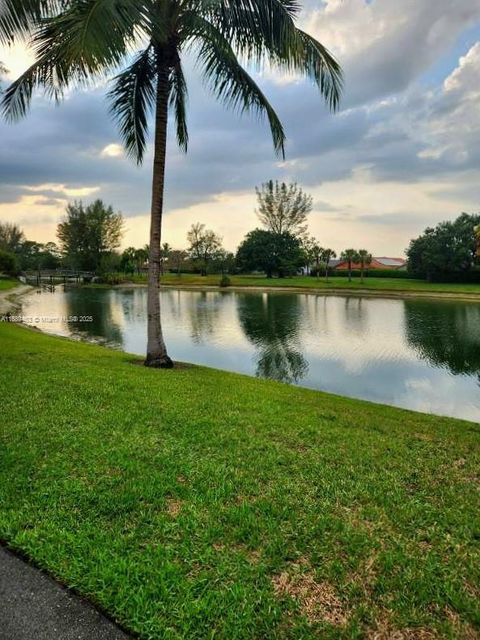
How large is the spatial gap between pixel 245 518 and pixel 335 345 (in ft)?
41.9

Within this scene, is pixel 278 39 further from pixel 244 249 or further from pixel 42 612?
pixel 244 249

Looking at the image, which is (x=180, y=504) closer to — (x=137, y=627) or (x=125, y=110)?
(x=137, y=627)

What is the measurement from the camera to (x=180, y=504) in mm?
2893

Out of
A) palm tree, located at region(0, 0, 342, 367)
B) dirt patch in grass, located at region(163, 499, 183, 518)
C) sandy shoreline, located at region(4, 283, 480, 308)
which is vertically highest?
palm tree, located at region(0, 0, 342, 367)

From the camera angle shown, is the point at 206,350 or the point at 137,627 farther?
the point at 206,350

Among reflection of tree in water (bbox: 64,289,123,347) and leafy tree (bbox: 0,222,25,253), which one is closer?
reflection of tree in water (bbox: 64,289,123,347)

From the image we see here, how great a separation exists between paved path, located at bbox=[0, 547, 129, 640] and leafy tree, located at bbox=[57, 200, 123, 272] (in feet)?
219

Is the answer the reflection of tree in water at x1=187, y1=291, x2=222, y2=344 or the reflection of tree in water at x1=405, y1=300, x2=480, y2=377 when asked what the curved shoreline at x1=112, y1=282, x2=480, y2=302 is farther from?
the reflection of tree in water at x1=187, y1=291, x2=222, y2=344

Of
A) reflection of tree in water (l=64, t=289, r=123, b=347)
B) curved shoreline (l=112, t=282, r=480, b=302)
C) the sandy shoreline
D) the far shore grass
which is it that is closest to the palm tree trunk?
reflection of tree in water (l=64, t=289, r=123, b=347)

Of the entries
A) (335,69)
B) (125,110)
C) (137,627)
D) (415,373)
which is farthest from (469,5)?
(137,627)

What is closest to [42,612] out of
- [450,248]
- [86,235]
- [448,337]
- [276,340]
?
[276,340]

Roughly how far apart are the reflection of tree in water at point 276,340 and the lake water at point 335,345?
0.03 m

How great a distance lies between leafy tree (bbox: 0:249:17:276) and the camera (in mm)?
49625

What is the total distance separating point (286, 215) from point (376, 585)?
69.9 metres
